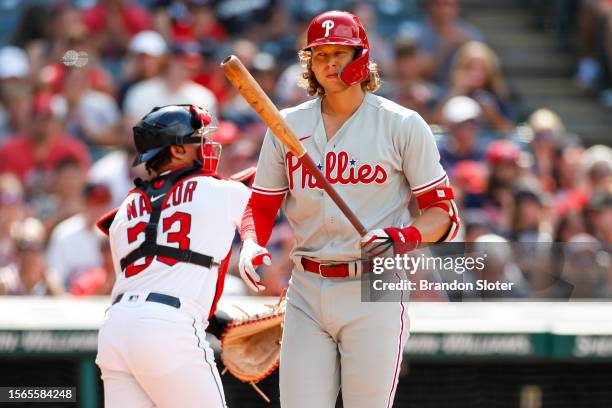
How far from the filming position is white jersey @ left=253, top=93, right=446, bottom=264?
4195mm

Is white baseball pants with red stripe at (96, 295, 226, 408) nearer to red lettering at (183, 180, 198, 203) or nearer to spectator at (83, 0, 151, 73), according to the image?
red lettering at (183, 180, 198, 203)

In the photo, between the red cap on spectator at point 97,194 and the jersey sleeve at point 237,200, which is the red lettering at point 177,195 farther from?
the red cap on spectator at point 97,194

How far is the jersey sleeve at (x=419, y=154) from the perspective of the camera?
4.18 meters

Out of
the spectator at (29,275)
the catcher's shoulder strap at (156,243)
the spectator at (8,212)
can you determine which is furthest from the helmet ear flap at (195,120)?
the spectator at (8,212)

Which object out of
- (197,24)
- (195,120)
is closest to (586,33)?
(197,24)

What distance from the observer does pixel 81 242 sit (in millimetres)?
7777

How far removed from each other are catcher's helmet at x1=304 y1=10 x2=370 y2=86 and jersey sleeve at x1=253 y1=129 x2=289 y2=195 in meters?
0.40

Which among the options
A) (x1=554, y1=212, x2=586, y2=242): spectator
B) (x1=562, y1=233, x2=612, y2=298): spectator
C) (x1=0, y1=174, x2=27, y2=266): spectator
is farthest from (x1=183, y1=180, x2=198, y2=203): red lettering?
(x1=554, y1=212, x2=586, y2=242): spectator

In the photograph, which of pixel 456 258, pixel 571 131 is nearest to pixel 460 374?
pixel 456 258

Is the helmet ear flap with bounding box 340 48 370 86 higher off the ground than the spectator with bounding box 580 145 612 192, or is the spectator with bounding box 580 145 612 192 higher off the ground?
the helmet ear flap with bounding box 340 48 370 86

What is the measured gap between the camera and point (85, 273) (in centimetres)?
743

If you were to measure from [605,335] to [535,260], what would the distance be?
146 cm

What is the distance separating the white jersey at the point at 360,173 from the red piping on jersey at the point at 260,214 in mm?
112

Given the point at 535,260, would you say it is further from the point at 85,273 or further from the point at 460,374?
the point at 85,273
